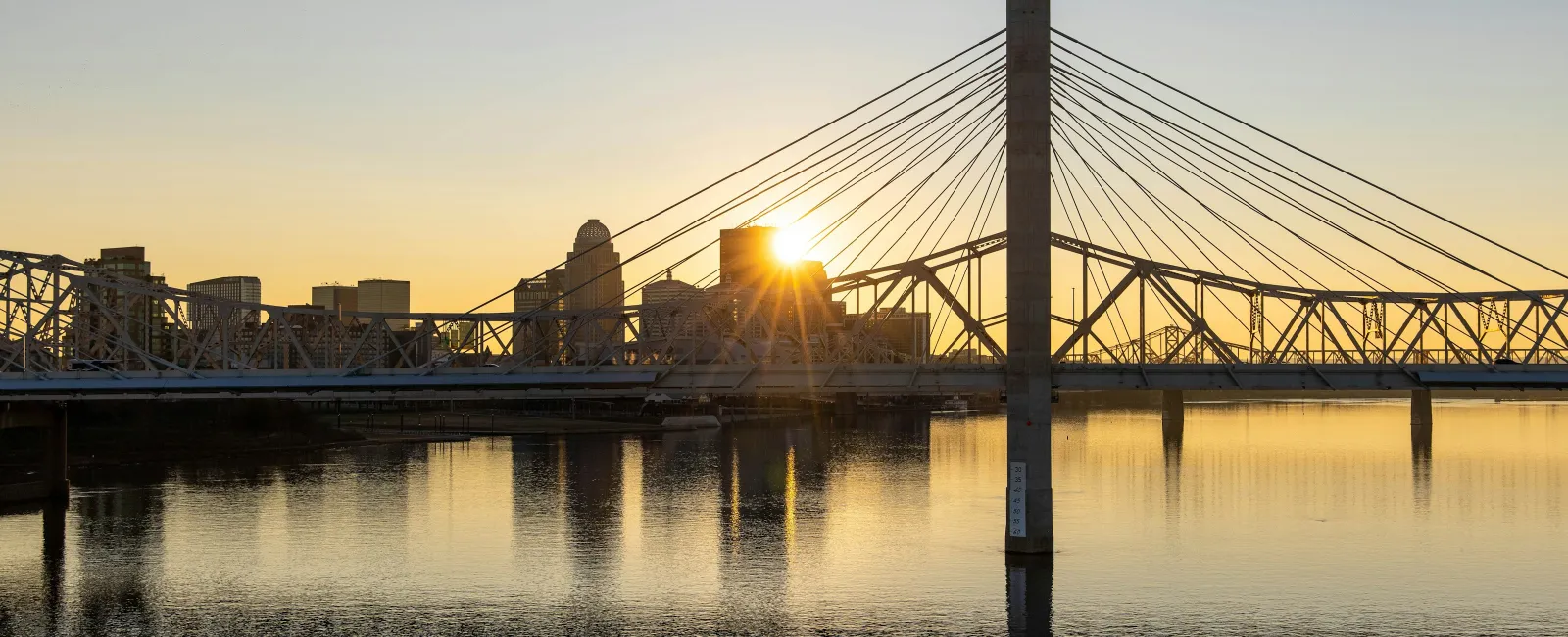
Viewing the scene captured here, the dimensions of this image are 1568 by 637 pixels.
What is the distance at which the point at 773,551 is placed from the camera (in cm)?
7581

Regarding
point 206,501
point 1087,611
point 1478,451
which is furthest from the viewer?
point 1478,451

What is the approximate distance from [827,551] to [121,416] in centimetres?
8573

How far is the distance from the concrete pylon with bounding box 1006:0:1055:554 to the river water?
223 inches

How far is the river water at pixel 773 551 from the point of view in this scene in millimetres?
57656

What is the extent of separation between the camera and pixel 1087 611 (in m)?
59.1

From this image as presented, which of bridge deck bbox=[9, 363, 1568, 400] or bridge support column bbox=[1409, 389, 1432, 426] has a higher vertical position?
bridge deck bbox=[9, 363, 1568, 400]

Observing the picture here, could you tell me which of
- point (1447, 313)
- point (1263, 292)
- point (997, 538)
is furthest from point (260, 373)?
point (1447, 313)

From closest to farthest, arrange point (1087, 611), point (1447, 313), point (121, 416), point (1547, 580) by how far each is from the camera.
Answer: point (1087, 611) < point (1547, 580) < point (1447, 313) < point (121, 416)

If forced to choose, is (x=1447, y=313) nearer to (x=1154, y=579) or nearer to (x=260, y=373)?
(x=1154, y=579)

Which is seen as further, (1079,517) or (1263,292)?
(1079,517)

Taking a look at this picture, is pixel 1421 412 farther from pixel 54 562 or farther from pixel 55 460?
pixel 54 562

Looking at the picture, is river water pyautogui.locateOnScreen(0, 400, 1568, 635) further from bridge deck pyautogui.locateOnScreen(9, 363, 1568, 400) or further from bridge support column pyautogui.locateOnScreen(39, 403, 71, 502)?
bridge deck pyautogui.locateOnScreen(9, 363, 1568, 400)

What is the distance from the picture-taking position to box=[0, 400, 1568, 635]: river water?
57656mm

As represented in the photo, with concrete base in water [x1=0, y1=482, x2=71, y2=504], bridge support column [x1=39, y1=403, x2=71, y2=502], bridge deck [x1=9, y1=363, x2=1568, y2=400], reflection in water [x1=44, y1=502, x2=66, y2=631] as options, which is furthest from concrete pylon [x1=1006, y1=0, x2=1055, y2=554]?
concrete base in water [x1=0, y1=482, x2=71, y2=504]
